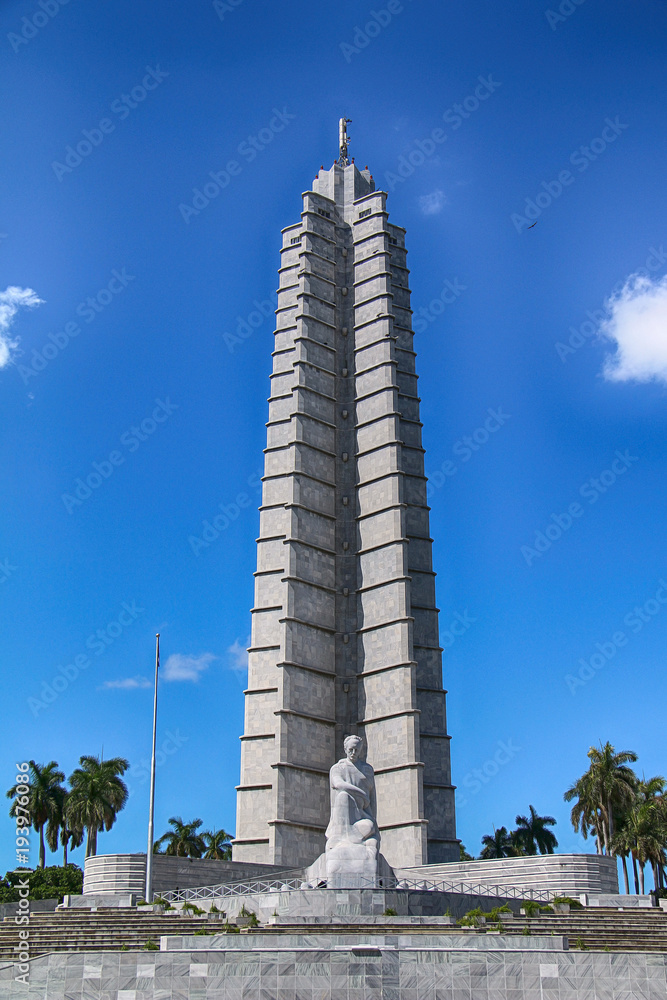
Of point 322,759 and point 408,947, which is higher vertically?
point 322,759

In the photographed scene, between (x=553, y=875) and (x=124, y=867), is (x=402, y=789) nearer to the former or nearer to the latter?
(x=553, y=875)

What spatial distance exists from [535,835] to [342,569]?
23.8m

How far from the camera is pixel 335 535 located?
43.0 meters

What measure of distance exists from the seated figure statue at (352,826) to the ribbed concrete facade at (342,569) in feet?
34.7

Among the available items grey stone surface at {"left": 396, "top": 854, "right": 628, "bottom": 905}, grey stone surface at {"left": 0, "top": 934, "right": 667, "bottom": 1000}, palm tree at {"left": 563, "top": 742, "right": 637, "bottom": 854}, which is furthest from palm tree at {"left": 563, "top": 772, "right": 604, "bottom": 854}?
grey stone surface at {"left": 0, "top": 934, "right": 667, "bottom": 1000}

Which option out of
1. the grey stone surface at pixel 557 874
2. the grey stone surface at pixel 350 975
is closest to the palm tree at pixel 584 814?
the grey stone surface at pixel 557 874

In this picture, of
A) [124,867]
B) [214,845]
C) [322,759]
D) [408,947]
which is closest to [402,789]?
[322,759]

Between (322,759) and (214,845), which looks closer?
(322,759)

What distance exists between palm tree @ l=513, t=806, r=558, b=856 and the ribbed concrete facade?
20.0 metres

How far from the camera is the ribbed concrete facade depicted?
121 feet

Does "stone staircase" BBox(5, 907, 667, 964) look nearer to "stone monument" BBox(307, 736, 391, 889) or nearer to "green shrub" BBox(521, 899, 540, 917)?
"green shrub" BBox(521, 899, 540, 917)

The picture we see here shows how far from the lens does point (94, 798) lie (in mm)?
45719

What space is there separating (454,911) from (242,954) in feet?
34.9

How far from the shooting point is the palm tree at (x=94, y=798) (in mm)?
45531
